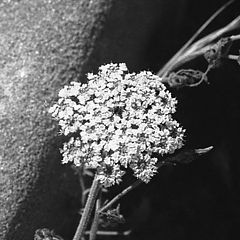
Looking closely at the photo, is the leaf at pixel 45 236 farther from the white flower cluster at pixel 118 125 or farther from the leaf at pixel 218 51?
the leaf at pixel 218 51

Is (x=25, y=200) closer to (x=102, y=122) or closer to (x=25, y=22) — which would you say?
(x=102, y=122)

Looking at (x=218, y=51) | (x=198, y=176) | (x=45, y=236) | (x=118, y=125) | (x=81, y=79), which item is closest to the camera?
(x=118, y=125)

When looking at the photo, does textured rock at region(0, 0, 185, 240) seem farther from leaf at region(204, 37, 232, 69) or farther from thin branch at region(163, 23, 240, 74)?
leaf at region(204, 37, 232, 69)

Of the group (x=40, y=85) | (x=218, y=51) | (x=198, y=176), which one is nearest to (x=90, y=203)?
(x=40, y=85)

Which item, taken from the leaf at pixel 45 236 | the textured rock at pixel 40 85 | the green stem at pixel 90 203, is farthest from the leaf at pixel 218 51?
the leaf at pixel 45 236

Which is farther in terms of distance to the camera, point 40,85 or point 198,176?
point 198,176

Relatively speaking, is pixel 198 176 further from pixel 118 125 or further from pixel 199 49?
pixel 118 125
